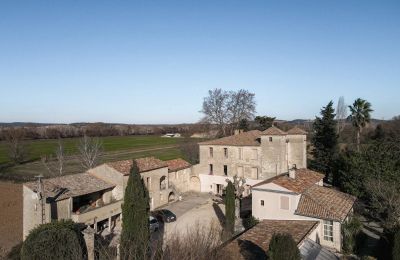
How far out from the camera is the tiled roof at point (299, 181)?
81.4 feet

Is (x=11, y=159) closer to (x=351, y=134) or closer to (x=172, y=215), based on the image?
(x=172, y=215)

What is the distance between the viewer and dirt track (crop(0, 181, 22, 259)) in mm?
27766

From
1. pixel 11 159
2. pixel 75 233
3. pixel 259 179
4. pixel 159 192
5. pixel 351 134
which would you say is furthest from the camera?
pixel 11 159

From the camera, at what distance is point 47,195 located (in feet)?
80.8

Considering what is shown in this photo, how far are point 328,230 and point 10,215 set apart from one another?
101ft

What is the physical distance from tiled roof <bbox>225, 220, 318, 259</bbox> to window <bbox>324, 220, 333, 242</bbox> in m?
0.74

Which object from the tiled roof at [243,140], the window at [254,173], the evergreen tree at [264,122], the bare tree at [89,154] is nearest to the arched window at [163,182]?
the tiled roof at [243,140]

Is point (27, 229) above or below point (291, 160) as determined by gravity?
below

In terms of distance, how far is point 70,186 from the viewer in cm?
2719

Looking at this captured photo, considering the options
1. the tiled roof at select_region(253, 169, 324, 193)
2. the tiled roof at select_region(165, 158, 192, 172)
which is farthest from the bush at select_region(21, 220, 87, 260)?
the tiled roof at select_region(165, 158, 192, 172)

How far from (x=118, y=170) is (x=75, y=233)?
37.0 ft

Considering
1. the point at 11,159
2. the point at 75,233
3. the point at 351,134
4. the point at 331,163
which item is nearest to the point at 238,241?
the point at 75,233

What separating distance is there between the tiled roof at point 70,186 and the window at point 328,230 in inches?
705

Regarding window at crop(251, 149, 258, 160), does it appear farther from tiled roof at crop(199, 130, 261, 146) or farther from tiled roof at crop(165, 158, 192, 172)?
tiled roof at crop(165, 158, 192, 172)
